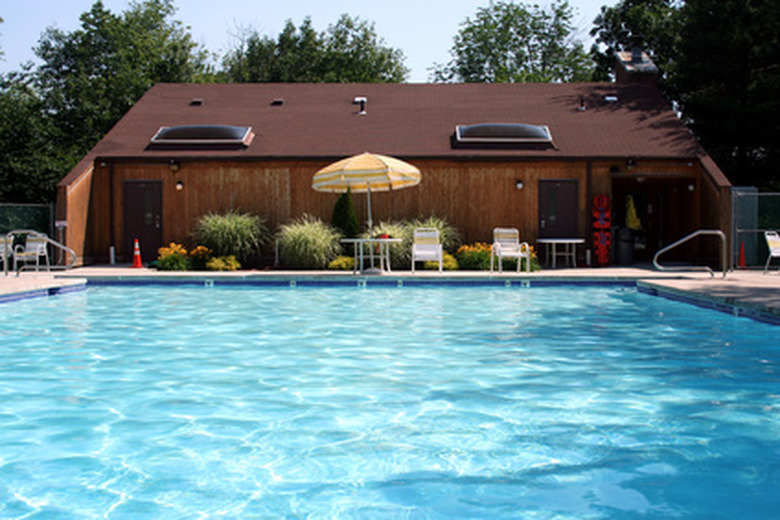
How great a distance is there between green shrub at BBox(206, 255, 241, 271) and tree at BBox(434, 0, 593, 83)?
29.3 meters

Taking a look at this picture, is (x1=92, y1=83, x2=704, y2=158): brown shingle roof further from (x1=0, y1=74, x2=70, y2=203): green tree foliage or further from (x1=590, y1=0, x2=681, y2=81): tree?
(x1=590, y1=0, x2=681, y2=81): tree

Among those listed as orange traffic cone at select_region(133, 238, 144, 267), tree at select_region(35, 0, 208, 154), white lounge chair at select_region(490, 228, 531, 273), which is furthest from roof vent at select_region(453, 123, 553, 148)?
tree at select_region(35, 0, 208, 154)

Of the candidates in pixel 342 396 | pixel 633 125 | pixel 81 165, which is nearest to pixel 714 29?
pixel 633 125

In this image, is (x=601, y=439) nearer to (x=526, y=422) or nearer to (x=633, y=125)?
(x=526, y=422)

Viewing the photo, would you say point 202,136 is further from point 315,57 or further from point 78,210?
point 315,57

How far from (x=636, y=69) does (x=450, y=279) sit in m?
11.9

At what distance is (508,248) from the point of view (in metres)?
15.4

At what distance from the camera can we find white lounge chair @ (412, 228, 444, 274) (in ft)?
49.9

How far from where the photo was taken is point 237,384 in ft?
20.5

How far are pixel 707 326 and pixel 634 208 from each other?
1191 cm

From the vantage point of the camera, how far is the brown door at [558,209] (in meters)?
18.1

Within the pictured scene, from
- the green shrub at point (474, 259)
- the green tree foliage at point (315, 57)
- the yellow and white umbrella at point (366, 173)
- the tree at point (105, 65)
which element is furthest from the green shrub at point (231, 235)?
the green tree foliage at point (315, 57)

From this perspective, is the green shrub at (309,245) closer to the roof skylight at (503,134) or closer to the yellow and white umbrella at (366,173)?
the yellow and white umbrella at (366,173)

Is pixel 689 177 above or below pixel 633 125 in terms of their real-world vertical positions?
below
